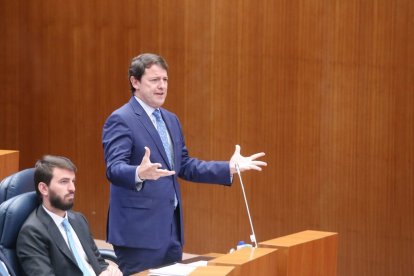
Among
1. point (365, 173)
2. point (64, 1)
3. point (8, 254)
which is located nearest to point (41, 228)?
point (8, 254)

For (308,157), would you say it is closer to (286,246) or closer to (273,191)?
(273,191)

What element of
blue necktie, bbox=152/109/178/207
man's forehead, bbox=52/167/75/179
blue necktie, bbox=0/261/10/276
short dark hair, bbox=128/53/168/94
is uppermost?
short dark hair, bbox=128/53/168/94

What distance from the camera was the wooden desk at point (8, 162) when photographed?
6.04 metres

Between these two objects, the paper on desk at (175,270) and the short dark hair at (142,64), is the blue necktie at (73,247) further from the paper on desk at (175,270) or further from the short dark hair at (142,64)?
the short dark hair at (142,64)

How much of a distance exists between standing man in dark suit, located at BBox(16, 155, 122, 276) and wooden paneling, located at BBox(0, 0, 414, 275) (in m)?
2.32

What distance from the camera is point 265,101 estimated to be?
6582 millimetres

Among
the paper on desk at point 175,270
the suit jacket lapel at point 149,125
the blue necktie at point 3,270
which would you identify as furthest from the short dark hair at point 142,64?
the blue necktie at point 3,270

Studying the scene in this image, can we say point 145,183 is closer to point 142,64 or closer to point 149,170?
point 149,170

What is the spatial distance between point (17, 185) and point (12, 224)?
0.36 meters

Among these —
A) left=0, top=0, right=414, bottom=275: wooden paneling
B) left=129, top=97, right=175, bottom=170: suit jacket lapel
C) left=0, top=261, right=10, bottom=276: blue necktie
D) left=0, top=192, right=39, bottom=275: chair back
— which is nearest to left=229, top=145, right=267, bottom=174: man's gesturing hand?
left=129, top=97, right=175, bottom=170: suit jacket lapel

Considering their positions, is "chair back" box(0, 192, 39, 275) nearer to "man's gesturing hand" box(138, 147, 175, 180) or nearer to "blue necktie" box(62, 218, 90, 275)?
"blue necktie" box(62, 218, 90, 275)

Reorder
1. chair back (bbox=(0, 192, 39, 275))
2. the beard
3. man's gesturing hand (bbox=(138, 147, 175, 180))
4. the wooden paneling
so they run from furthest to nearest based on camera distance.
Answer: the wooden paneling → the beard → chair back (bbox=(0, 192, 39, 275)) → man's gesturing hand (bbox=(138, 147, 175, 180))

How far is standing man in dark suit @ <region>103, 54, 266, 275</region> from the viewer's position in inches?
170

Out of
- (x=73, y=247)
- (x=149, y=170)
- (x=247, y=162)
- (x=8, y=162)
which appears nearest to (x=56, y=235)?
(x=73, y=247)
